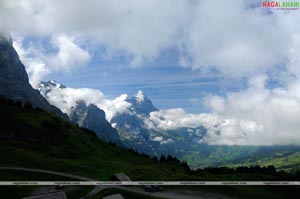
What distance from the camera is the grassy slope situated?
112 metres

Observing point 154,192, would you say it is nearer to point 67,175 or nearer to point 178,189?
point 178,189

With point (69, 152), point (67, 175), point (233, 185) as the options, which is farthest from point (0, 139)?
point (233, 185)

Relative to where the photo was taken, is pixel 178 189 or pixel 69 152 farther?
pixel 69 152

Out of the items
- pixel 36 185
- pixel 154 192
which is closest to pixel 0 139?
pixel 36 185

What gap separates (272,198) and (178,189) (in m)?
28.1

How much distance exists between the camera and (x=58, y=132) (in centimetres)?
16838

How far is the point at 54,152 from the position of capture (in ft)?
463

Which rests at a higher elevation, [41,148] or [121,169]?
[41,148]

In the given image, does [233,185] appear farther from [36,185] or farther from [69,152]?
[69,152]

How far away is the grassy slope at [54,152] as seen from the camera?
112 m

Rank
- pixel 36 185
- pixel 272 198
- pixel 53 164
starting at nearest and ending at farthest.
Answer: pixel 36 185
pixel 272 198
pixel 53 164

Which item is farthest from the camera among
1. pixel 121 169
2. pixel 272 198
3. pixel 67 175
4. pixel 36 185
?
pixel 121 169

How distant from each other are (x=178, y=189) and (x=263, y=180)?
41.3 meters

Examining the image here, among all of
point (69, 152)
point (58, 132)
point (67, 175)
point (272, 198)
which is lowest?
point (272, 198)
